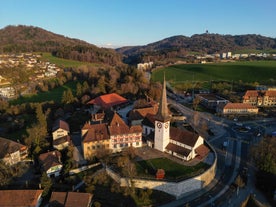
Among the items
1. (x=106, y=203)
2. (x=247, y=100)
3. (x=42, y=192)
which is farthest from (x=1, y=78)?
(x=247, y=100)

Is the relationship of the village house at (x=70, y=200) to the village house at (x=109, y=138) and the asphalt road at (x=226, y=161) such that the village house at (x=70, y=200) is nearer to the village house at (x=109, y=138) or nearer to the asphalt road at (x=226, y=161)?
the village house at (x=109, y=138)

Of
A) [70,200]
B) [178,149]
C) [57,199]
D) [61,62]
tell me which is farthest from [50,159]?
[61,62]

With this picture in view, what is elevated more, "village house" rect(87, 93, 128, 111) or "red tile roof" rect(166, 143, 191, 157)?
"village house" rect(87, 93, 128, 111)

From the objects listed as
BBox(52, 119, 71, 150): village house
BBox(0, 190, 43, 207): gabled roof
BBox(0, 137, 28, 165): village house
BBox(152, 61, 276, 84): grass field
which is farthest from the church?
BBox(152, 61, 276, 84): grass field

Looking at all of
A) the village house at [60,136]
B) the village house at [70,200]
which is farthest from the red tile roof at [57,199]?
the village house at [60,136]

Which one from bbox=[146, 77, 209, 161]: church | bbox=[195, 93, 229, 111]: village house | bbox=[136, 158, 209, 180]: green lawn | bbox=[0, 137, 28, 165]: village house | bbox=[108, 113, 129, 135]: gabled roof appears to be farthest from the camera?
bbox=[195, 93, 229, 111]: village house

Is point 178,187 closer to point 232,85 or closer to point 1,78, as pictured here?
point 232,85

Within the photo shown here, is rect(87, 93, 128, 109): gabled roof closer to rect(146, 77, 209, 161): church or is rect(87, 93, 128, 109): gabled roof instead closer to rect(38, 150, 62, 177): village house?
rect(38, 150, 62, 177): village house
